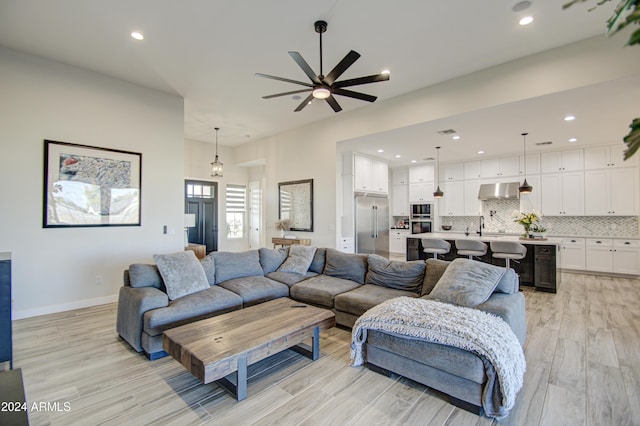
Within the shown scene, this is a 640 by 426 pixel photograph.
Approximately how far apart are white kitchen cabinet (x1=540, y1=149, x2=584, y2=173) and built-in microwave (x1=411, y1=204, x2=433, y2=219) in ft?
8.85

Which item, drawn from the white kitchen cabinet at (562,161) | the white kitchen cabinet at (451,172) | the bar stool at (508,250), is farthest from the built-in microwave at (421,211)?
the bar stool at (508,250)

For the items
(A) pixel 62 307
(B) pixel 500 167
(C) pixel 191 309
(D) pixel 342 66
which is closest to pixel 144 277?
(C) pixel 191 309

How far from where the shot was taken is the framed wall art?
4.03 m

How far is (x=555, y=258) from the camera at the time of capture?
5.01 meters

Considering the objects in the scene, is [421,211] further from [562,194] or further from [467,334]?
[467,334]

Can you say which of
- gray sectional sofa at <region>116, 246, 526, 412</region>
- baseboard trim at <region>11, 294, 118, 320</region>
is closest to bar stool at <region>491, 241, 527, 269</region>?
gray sectional sofa at <region>116, 246, 526, 412</region>

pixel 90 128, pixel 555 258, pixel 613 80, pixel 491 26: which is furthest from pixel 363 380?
pixel 90 128

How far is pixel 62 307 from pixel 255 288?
2781 millimetres

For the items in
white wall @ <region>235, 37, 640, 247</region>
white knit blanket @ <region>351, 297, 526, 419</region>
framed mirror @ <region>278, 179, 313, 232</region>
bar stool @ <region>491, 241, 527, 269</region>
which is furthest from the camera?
framed mirror @ <region>278, 179, 313, 232</region>

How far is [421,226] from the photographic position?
8656 mm

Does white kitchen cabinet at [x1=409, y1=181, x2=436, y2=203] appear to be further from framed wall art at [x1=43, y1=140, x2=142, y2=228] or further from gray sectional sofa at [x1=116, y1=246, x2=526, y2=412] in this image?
framed wall art at [x1=43, y1=140, x2=142, y2=228]

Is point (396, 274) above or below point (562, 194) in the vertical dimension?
below

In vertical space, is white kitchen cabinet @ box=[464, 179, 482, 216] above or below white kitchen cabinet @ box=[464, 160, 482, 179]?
below

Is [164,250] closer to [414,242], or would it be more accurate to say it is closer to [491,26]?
[414,242]
